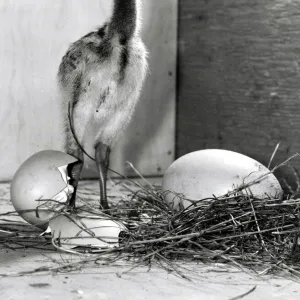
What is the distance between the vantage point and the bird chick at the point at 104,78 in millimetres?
3105

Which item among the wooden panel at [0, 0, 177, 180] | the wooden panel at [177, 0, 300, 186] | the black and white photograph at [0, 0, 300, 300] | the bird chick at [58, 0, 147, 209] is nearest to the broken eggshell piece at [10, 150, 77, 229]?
the black and white photograph at [0, 0, 300, 300]

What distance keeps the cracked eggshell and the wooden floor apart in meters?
0.65

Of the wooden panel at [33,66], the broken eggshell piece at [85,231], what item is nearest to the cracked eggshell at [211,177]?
the broken eggshell piece at [85,231]

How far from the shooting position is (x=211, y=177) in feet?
9.92

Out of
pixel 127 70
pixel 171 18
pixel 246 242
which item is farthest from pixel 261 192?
pixel 171 18

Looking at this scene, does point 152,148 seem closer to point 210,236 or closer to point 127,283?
point 210,236

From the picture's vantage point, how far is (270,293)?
6.88 feet

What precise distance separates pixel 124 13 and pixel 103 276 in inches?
57.0

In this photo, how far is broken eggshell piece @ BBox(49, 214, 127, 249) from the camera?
2520 millimetres

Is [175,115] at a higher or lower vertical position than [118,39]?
lower

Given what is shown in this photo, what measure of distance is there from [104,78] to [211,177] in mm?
644

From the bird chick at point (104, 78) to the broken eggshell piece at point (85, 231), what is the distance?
0.43 metres

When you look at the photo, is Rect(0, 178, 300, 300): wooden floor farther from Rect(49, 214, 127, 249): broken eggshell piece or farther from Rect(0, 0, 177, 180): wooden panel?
Rect(0, 0, 177, 180): wooden panel

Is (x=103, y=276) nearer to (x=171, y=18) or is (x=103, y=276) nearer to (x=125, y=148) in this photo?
Result: (x=125, y=148)
